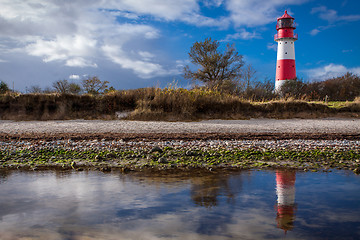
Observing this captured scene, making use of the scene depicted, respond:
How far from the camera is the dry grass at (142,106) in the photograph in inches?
652

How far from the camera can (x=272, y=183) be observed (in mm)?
4852

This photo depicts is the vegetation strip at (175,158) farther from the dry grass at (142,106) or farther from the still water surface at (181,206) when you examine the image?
the dry grass at (142,106)

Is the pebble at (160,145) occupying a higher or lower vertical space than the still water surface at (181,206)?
higher

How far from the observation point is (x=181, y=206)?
3.84 meters

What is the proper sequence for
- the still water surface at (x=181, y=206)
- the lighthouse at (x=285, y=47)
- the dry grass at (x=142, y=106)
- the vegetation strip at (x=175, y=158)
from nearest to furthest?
the still water surface at (x=181, y=206) → the vegetation strip at (x=175, y=158) → the dry grass at (x=142, y=106) → the lighthouse at (x=285, y=47)

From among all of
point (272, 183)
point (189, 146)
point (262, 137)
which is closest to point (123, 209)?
point (272, 183)

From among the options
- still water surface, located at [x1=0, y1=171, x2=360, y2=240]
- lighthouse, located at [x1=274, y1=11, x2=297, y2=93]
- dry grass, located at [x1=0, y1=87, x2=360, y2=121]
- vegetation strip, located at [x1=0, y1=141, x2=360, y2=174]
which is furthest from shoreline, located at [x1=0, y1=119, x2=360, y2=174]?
lighthouse, located at [x1=274, y1=11, x2=297, y2=93]

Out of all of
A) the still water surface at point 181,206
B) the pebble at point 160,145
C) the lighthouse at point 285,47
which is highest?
the lighthouse at point 285,47

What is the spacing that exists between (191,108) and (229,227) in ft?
44.5

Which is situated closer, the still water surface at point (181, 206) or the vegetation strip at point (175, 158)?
the still water surface at point (181, 206)

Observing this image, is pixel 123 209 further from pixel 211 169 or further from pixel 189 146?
pixel 189 146

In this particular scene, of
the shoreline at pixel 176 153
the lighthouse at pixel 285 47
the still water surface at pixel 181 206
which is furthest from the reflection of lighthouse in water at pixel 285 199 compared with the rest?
the lighthouse at pixel 285 47

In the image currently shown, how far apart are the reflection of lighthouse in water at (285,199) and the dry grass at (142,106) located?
1081 centimetres

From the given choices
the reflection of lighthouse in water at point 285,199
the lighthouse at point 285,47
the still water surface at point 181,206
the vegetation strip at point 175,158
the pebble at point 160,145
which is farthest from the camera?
the lighthouse at point 285,47
